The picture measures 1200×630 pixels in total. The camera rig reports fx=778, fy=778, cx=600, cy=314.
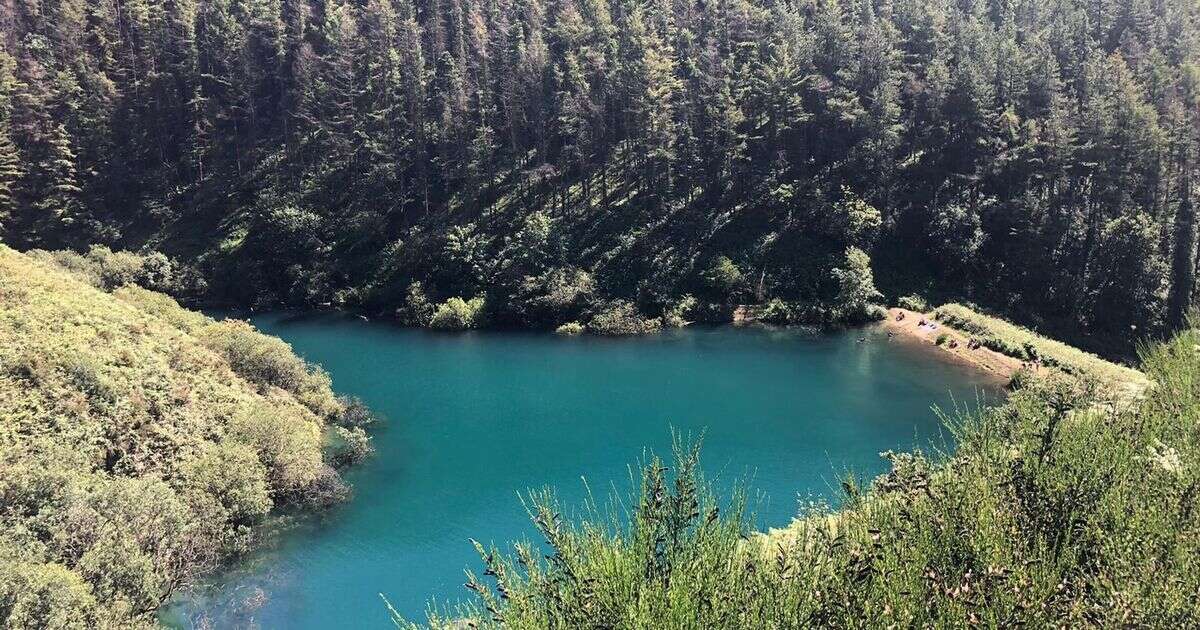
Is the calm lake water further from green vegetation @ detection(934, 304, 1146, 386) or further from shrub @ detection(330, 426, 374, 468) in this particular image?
green vegetation @ detection(934, 304, 1146, 386)

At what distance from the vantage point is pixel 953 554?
38.3 ft

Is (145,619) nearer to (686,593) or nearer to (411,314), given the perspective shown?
(686,593)

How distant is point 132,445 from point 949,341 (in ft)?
178

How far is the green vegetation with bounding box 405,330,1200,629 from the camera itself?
9.91 metres

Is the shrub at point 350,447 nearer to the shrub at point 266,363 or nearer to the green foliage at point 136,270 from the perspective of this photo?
the shrub at point 266,363

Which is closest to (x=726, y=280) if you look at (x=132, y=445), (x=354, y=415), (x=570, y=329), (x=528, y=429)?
(x=570, y=329)

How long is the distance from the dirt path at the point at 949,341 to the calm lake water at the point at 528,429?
2.06m

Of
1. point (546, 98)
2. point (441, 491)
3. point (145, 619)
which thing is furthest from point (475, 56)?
point (145, 619)

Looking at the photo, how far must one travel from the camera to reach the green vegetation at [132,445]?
24812mm

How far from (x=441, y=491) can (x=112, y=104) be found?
3436 inches

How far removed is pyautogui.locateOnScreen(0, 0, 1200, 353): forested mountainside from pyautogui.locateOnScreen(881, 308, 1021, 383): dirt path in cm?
398

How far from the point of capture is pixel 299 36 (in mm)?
105750

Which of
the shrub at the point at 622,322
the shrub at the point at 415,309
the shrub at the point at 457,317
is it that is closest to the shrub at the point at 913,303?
the shrub at the point at 622,322

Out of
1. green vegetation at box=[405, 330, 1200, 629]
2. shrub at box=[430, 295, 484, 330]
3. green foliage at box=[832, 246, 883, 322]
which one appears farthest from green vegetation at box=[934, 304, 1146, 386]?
shrub at box=[430, 295, 484, 330]
